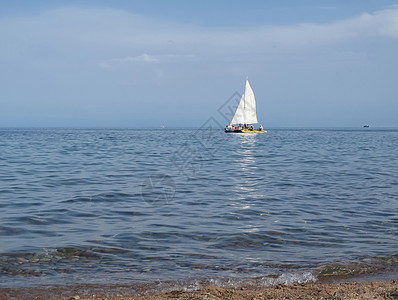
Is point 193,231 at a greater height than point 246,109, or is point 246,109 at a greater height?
point 246,109

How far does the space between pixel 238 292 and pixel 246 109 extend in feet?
281

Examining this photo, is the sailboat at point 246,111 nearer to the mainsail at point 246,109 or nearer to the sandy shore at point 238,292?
the mainsail at point 246,109

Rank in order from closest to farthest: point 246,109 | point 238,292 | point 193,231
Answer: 1. point 238,292
2. point 193,231
3. point 246,109

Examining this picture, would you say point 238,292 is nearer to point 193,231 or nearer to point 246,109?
point 193,231

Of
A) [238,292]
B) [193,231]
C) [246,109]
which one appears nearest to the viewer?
[238,292]

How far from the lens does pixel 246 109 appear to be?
91000 mm

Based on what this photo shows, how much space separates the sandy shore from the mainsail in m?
80.5

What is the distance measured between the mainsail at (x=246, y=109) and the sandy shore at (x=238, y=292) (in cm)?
8055

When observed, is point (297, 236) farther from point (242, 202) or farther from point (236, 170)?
point (236, 170)

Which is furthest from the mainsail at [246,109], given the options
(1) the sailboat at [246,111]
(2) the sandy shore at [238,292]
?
(2) the sandy shore at [238,292]

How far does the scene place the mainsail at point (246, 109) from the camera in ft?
290

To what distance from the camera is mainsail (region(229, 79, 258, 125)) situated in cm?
8825

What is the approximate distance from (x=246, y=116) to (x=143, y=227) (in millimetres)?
83085

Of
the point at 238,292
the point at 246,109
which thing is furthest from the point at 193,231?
the point at 246,109
